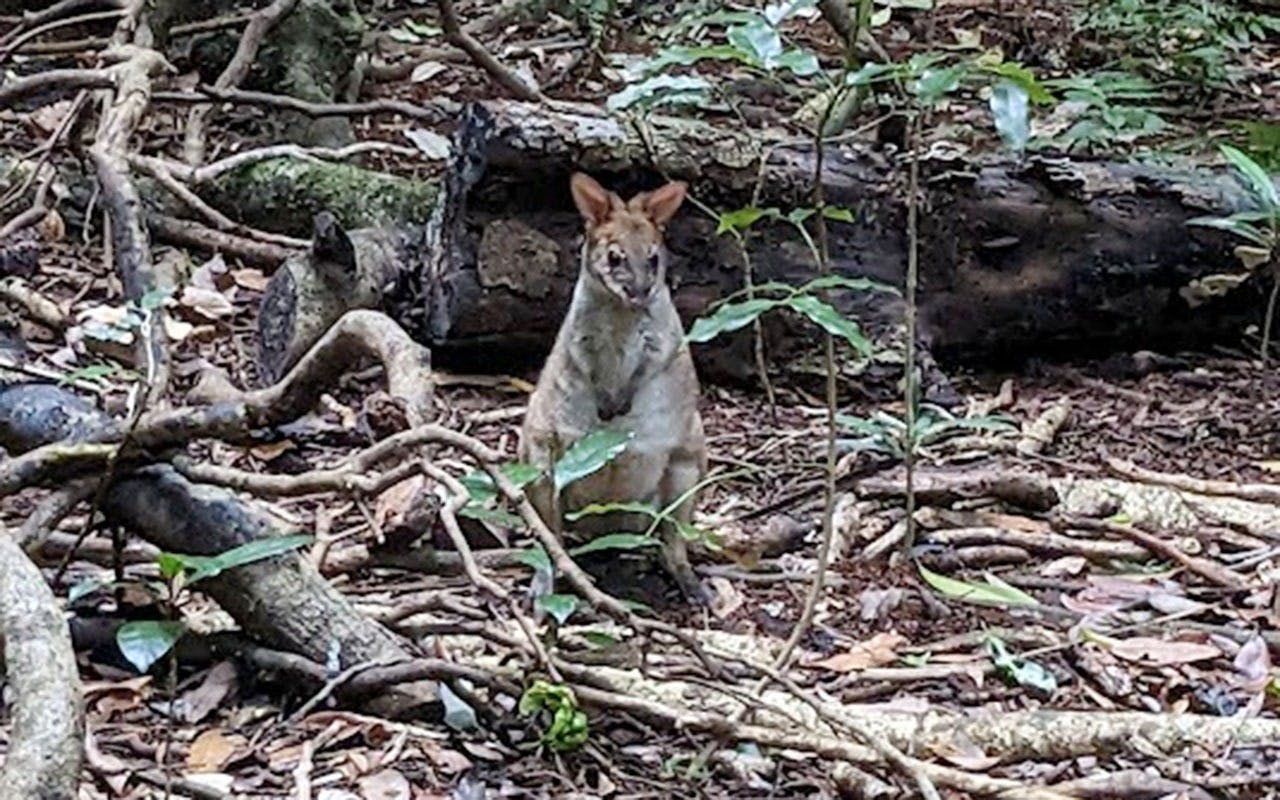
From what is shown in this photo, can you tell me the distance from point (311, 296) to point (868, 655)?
8.79 ft

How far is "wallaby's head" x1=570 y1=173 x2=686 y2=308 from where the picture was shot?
463 centimetres

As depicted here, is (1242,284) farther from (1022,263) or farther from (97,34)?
(97,34)

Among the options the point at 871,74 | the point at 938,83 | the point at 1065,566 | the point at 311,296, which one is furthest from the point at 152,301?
the point at 311,296

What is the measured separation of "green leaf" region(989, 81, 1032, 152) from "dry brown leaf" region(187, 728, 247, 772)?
1.72 meters

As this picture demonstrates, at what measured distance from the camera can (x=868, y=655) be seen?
3844mm

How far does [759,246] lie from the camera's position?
6.10 metres

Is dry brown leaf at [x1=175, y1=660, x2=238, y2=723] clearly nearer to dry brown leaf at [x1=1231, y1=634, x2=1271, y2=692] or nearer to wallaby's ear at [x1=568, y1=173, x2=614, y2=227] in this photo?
wallaby's ear at [x1=568, y1=173, x2=614, y2=227]

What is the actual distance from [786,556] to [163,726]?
1.76m

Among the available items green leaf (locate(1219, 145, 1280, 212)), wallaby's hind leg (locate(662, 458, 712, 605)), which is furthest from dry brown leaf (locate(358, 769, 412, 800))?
green leaf (locate(1219, 145, 1280, 212))

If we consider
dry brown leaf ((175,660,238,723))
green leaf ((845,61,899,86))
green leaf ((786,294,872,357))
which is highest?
green leaf ((845,61,899,86))

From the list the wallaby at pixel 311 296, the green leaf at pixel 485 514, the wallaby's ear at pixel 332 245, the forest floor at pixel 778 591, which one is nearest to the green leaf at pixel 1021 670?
the forest floor at pixel 778 591

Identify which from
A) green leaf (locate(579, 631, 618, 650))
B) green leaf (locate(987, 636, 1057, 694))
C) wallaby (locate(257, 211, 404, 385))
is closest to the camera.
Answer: green leaf (locate(579, 631, 618, 650))

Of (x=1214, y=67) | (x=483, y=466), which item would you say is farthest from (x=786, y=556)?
(x=1214, y=67)

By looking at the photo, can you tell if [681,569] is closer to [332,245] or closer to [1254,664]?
[1254,664]
